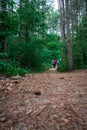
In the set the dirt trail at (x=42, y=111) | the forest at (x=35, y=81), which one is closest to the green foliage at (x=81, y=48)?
the forest at (x=35, y=81)

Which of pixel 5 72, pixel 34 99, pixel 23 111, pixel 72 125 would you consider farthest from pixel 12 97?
pixel 5 72

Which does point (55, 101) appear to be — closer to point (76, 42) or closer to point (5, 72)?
point (5, 72)

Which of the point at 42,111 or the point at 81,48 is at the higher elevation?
the point at 81,48

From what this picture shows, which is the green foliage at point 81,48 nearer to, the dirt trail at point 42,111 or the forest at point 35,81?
the forest at point 35,81

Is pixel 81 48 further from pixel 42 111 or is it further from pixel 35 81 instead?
pixel 42 111

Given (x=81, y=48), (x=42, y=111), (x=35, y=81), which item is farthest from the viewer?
(x=81, y=48)

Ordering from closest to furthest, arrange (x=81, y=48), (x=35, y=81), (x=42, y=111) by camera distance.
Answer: (x=42, y=111) → (x=35, y=81) → (x=81, y=48)

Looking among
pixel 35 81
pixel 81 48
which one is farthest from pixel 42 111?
pixel 81 48

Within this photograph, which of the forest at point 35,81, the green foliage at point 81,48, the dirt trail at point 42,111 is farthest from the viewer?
the green foliage at point 81,48

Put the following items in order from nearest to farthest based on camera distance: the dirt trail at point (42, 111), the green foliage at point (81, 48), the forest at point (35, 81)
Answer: the dirt trail at point (42, 111) → the forest at point (35, 81) → the green foliage at point (81, 48)

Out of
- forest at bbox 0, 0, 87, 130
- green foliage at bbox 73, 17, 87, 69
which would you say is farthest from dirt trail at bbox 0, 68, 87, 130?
green foliage at bbox 73, 17, 87, 69

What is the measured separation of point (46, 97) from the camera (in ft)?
12.6

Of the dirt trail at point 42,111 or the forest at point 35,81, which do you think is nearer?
the dirt trail at point 42,111

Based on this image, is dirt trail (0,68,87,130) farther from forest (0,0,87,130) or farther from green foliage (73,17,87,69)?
green foliage (73,17,87,69)
